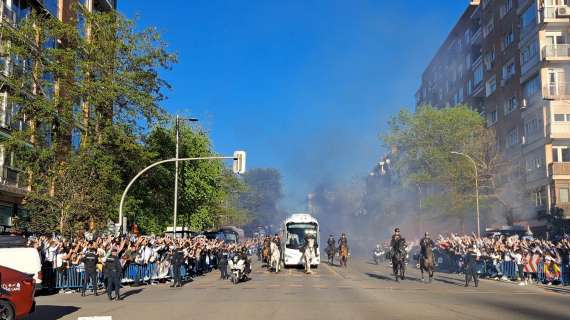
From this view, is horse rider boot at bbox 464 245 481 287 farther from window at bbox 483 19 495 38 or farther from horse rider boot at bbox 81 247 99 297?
window at bbox 483 19 495 38

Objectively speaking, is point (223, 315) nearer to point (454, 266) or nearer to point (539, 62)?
point (454, 266)

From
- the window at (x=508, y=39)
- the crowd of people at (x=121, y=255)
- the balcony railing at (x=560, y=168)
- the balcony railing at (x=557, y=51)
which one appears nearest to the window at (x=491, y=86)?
the window at (x=508, y=39)

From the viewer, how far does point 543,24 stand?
45062mm

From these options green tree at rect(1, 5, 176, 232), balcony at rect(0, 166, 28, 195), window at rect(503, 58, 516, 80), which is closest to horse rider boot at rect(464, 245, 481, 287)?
green tree at rect(1, 5, 176, 232)

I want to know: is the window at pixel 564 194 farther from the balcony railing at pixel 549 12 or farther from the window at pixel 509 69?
the window at pixel 509 69

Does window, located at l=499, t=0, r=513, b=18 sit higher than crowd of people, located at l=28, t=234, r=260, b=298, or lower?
higher

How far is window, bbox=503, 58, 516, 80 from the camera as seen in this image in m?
52.3

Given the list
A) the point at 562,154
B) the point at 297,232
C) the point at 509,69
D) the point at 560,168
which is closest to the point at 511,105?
the point at 509,69

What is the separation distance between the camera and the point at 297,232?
35875 mm

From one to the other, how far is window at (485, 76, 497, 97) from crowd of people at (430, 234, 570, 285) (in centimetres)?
3061

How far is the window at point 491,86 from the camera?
189ft

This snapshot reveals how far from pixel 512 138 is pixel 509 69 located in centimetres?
596

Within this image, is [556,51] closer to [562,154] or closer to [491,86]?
[562,154]

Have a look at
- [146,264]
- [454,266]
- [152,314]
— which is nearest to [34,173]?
[146,264]
